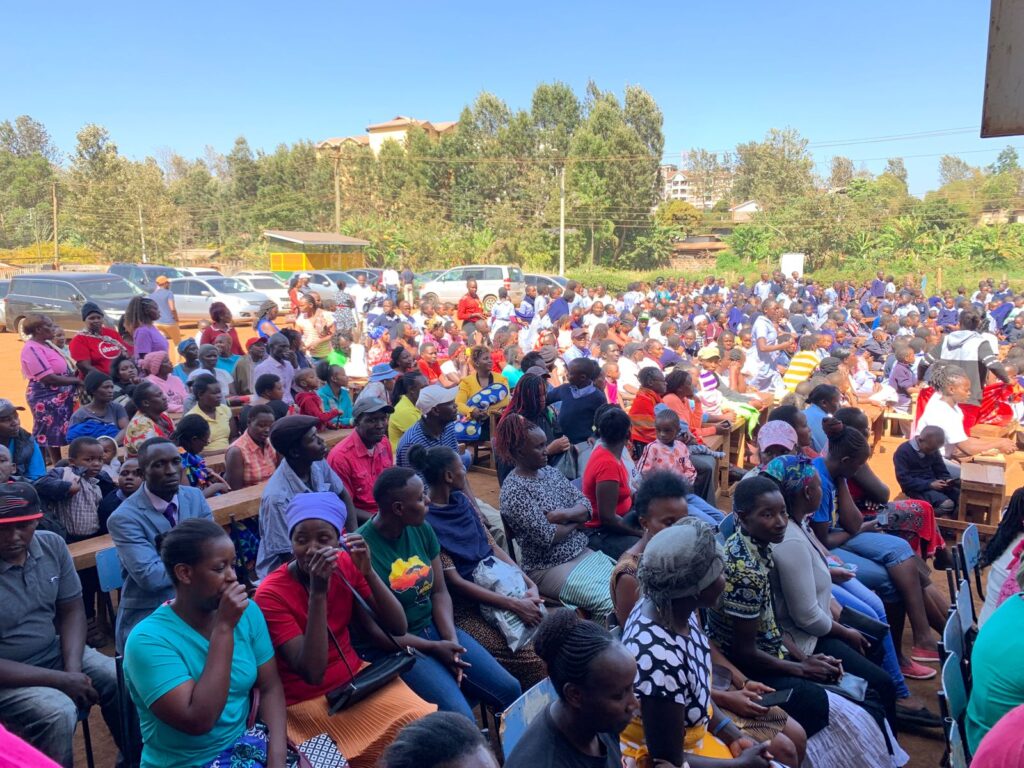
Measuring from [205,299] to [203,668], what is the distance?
23.0 metres

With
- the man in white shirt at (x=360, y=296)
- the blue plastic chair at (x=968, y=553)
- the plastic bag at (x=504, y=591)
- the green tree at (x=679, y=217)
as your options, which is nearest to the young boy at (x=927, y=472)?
the blue plastic chair at (x=968, y=553)

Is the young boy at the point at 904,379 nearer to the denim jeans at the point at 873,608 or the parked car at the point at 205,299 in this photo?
the denim jeans at the point at 873,608

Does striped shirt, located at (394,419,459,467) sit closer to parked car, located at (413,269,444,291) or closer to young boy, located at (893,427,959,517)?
young boy, located at (893,427,959,517)

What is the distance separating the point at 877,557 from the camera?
15.3 ft

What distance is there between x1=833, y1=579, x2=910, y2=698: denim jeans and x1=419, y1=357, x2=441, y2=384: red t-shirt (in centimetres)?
576

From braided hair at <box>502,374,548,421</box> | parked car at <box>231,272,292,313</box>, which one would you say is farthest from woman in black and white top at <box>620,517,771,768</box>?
parked car at <box>231,272,292,313</box>

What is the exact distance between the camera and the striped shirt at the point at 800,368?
9727 millimetres

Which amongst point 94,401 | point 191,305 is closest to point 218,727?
point 94,401

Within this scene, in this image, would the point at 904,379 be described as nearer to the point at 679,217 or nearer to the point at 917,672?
the point at 917,672

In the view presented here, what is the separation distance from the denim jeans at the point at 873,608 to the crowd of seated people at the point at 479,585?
0.02 meters

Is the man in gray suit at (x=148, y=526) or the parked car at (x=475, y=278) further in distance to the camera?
the parked car at (x=475, y=278)

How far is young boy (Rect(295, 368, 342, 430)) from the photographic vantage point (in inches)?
273

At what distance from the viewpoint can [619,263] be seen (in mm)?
45812

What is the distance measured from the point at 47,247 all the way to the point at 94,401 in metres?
47.3
